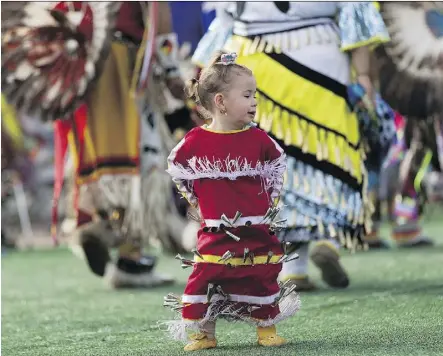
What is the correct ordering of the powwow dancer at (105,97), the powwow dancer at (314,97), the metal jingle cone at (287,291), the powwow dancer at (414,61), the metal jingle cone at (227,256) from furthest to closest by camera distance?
Result: the powwow dancer at (414,61) < the powwow dancer at (105,97) < the powwow dancer at (314,97) < the metal jingle cone at (287,291) < the metal jingle cone at (227,256)

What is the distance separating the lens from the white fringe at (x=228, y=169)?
10.3ft

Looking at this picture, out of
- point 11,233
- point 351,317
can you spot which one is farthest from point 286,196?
point 11,233

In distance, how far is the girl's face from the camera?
316 cm

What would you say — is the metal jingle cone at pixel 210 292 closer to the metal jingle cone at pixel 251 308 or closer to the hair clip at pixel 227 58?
the metal jingle cone at pixel 251 308

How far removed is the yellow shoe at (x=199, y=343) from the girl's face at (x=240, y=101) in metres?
0.59

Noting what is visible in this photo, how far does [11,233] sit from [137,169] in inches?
170

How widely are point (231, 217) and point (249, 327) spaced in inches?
22.3

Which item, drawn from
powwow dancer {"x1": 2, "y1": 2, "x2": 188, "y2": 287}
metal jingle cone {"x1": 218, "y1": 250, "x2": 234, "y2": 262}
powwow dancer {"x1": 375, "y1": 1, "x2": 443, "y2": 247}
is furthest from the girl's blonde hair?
powwow dancer {"x1": 375, "y1": 1, "x2": 443, "y2": 247}

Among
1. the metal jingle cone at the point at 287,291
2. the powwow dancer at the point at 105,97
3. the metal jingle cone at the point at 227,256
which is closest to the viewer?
the metal jingle cone at the point at 227,256

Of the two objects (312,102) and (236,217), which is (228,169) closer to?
(236,217)

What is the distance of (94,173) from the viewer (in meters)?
5.11

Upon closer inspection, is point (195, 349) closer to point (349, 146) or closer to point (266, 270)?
point (266, 270)

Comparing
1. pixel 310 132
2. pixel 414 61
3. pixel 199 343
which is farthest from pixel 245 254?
pixel 414 61

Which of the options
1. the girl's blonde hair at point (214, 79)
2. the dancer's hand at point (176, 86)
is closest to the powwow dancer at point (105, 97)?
the dancer's hand at point (176, 86)
